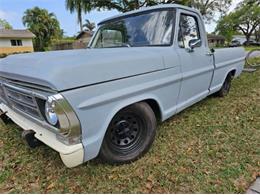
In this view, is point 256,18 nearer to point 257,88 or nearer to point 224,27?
point 224,27

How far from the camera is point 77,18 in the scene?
35.9m

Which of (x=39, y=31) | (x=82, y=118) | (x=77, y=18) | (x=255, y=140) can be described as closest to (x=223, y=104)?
(x=255, y=140)

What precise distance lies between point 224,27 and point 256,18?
701 cm

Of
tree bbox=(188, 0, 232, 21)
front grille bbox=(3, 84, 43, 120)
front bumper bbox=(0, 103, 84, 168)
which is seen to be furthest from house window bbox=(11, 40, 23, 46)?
front bumper bbox=(0, 103, 84, 168)

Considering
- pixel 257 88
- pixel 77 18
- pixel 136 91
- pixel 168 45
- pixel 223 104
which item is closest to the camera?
pixel 136 91

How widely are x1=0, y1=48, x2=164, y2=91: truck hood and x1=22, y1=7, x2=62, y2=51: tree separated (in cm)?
4574

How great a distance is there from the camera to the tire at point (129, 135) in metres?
2.41

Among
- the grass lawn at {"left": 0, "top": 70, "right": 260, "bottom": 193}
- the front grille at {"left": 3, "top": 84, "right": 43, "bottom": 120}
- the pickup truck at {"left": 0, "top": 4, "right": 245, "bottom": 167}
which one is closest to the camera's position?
the pickup truck at {"left": 0, "top": 4, "right": 245, "bottom": 167}

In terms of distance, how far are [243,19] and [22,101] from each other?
55954 mm

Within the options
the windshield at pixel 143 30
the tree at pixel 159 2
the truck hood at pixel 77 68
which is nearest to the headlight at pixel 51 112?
the truck hood at pixel 77 68

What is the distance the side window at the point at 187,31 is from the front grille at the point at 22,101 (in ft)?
7.20

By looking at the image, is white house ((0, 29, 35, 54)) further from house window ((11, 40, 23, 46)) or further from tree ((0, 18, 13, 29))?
tree ((0, 18, 13, 29))

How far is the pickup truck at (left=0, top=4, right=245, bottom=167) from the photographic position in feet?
6.06

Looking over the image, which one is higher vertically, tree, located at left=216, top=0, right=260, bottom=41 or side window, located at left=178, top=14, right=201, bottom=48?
tree, located at left=216, top=0, right=260, bottom=41
